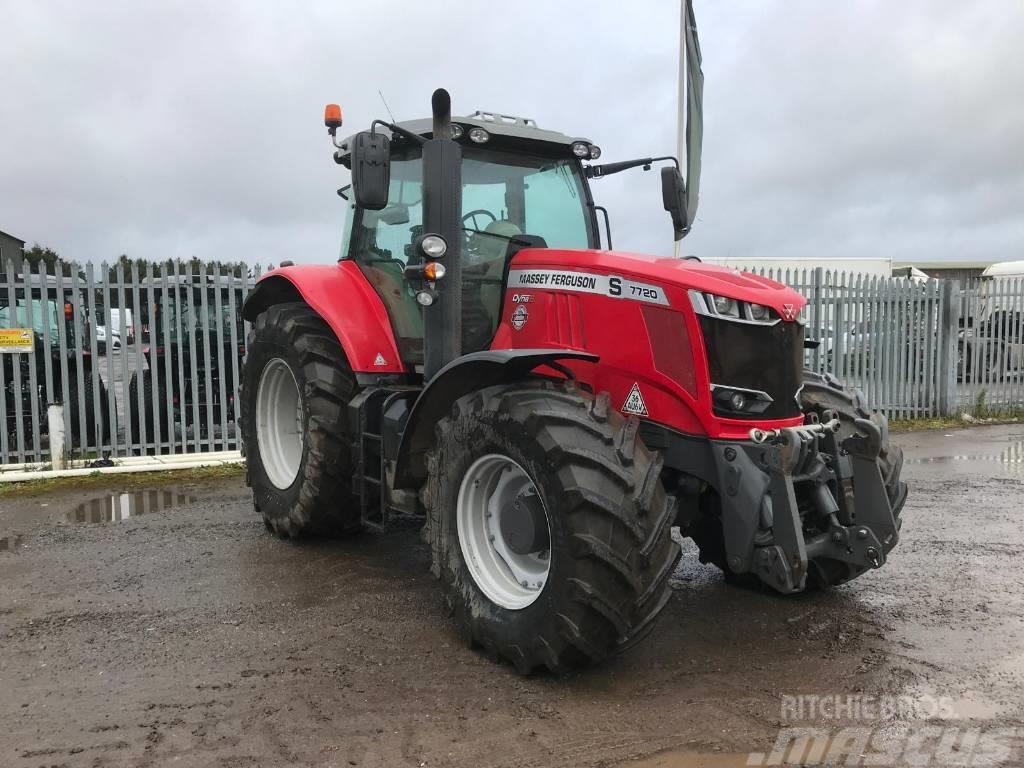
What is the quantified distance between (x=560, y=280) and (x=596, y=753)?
7.02 ft

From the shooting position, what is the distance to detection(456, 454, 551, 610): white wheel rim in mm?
3631

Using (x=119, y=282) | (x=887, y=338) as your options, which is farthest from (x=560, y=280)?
Answer: (x=887, y=338)

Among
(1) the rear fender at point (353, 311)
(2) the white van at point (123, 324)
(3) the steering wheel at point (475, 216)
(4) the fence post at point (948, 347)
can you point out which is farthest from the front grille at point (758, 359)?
(4) the fence post at point (948, 347)

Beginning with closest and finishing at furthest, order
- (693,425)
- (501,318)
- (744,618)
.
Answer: (693,425), (744,618), (501,318)

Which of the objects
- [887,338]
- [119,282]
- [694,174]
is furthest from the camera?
[887,338]

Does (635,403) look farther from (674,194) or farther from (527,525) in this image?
(674,194)

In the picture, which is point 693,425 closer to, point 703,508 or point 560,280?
point 703,508

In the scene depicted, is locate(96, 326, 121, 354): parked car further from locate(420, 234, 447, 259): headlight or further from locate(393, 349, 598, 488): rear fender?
locate(420, 234, 447, 259): headlight

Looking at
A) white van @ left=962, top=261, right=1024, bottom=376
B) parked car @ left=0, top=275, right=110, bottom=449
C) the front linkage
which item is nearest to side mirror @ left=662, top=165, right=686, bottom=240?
the front linkage

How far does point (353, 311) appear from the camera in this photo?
497 cm

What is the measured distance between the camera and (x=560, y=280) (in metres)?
4.02

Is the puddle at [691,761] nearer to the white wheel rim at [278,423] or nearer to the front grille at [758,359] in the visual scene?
the front grille at [758,359]

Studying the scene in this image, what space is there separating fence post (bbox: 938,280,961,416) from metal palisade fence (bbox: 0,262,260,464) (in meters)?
9.96

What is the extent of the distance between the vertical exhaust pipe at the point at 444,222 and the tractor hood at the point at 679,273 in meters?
0.45
